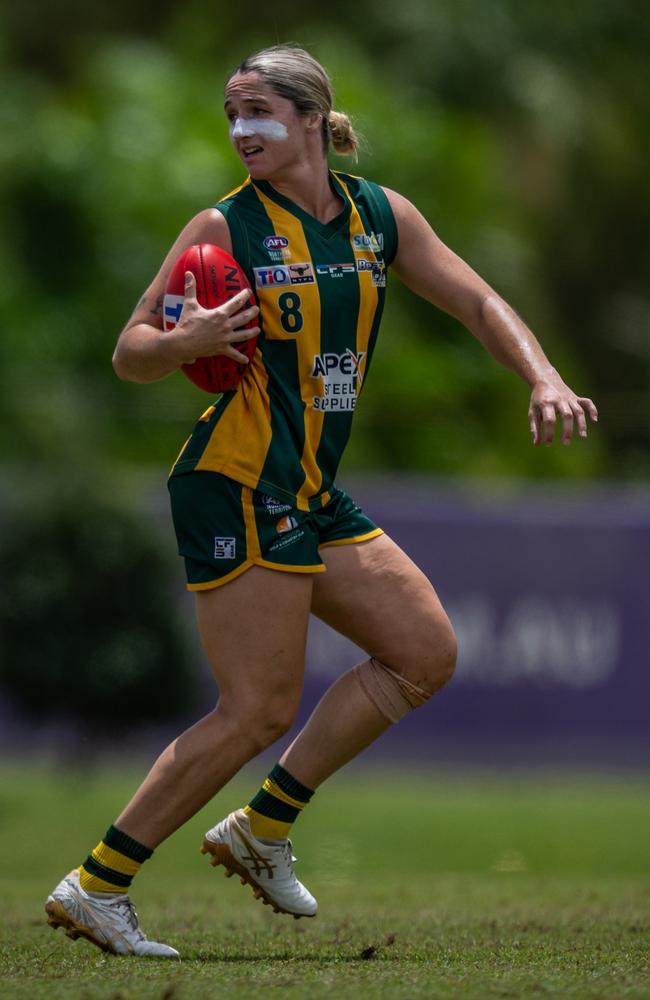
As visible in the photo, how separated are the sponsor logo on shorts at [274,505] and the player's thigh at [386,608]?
22cm

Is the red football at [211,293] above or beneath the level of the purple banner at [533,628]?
above

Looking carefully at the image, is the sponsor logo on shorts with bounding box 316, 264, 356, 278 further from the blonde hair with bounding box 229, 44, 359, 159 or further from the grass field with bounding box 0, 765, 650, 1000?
the grass field with bounding box 0, 765, 650, 1000

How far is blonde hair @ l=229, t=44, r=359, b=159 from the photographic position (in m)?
5.70

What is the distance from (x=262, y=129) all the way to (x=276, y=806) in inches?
82.2

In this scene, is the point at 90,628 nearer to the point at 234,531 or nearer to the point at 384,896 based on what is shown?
the point at 384,896

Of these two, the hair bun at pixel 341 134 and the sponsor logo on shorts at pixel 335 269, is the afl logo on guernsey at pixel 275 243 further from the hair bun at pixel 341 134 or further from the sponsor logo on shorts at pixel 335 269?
the hair bun at pixel 341 134

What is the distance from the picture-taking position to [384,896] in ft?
26.1

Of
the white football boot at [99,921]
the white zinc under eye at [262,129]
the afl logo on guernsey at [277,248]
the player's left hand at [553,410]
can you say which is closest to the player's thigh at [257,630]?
the white football boot at [99,921]

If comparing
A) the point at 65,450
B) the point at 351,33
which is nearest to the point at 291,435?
the point at 65,450

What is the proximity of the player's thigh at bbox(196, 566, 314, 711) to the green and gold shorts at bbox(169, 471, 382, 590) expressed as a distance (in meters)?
0.04

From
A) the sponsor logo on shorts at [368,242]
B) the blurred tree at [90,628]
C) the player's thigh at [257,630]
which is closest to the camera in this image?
the player's thigh at [257,630]

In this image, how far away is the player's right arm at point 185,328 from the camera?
541 centimetres

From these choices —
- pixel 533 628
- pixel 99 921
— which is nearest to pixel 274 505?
pixel 99 921

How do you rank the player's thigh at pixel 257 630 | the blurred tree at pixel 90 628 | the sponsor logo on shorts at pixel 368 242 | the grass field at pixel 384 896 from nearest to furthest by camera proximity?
1. the grass field at pixel 384 896
2. the player's thigh at pixel 257 630
3. the sponsor logo on shorts at pixel 368 242
4. the blurred tree at pixel 90 628
